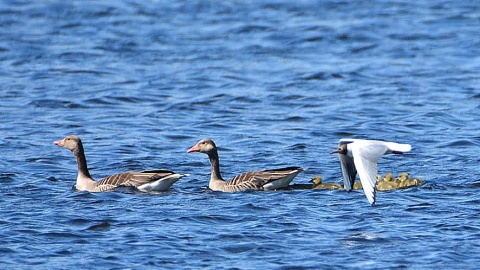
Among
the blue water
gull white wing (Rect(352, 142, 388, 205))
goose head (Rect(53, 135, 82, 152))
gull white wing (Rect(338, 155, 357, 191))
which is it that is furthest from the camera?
goose head (Rect(53, 135, 82, 152))

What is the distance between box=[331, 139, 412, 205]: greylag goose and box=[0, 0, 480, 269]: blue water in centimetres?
29

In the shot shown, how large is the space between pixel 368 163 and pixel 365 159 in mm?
71

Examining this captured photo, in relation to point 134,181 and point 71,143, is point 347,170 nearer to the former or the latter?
point 134,181

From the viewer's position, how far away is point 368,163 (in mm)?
12945

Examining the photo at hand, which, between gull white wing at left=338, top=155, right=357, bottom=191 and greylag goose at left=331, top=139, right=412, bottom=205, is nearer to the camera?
greylag goose at left=331, top=139, right=412, bottom=205

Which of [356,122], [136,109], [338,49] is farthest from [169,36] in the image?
[356,122]

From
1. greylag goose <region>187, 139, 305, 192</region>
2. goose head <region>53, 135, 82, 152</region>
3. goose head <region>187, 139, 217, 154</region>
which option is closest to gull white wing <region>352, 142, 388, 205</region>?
greylag goose <region>187, 139, 305, 192</region>

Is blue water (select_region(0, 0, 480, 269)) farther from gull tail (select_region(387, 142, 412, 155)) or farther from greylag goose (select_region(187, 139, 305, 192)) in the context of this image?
gull tail (select_region(387, 142, 412, 155))

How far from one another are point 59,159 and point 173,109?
14.7 feet

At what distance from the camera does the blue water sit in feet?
37.8

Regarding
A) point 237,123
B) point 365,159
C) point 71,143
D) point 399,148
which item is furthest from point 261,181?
point 237,123

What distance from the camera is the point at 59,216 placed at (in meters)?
12.8

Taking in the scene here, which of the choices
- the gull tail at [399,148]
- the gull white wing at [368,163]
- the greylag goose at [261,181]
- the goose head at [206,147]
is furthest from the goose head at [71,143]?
the gull tail at [399,148]

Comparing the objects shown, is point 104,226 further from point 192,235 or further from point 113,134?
point 113,134
